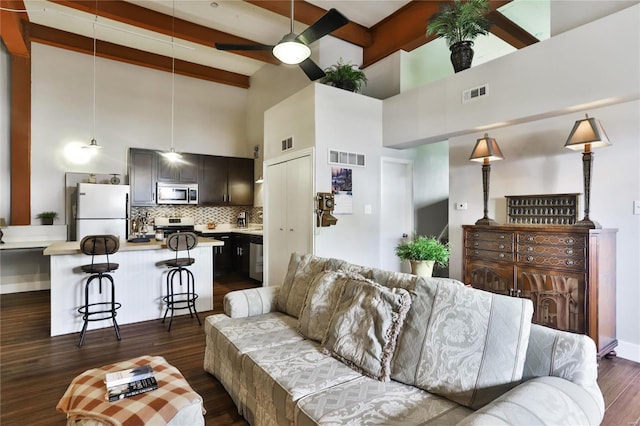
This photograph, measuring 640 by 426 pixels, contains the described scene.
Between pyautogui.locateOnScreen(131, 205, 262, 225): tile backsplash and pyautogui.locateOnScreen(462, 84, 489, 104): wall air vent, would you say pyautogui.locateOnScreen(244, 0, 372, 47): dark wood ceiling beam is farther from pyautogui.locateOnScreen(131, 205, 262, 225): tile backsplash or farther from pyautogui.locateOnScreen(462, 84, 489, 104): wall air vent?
pyautogui.locateOnScreen(131, 205, 262, 225): tile backsplash

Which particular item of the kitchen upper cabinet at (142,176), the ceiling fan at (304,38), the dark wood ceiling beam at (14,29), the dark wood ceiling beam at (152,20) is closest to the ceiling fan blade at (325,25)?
the ceiling fan at (304,38)

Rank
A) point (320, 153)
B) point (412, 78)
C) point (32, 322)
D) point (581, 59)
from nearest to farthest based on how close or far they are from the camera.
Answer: point (581, 59) → point (32, 322) → point (320, 153) → point (412, 78)

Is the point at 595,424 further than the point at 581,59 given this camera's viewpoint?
No

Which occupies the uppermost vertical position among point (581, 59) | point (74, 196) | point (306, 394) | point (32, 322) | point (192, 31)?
point (192, 31)

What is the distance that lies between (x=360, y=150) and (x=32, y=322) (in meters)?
4.71

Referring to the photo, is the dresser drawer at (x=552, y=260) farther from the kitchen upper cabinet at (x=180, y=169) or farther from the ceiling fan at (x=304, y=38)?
the kitchen upper cabinet at (x=180, y=169)

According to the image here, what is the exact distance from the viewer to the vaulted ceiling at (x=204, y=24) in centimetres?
448

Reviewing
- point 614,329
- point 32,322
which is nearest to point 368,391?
point 614,329

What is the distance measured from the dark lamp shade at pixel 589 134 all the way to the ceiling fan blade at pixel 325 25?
91.0 inches

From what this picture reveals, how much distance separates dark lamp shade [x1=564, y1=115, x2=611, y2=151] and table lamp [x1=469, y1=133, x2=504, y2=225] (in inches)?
31.1

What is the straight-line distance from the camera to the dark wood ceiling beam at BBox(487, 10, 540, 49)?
425 centimetres

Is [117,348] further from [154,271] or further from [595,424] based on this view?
[595,424]

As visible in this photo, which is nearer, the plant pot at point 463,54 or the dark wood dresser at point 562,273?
the dark wood dresser at point 562,273

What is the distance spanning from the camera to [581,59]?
301cm
